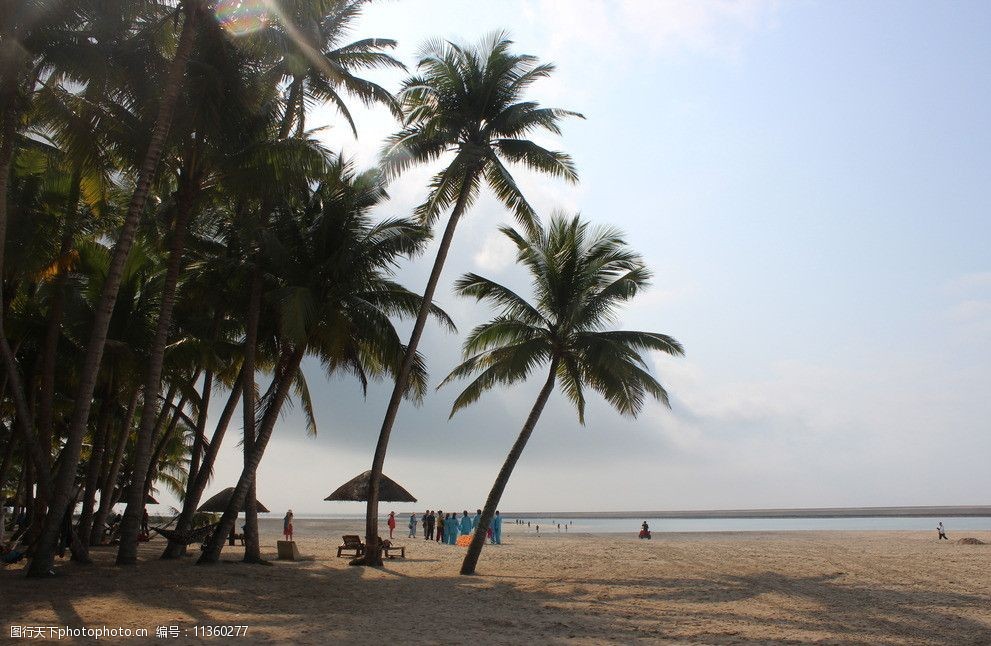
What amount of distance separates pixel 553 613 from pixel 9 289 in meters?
13.7

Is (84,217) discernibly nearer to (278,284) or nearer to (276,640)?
(278,284)

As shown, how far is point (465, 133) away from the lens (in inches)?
703

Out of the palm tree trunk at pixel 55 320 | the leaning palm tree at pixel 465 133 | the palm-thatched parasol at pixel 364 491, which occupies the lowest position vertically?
the palm-thatched parasol at pixel 364 491

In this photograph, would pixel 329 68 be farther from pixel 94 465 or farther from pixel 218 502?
pixel 218 502

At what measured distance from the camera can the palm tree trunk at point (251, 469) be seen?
1641 cm

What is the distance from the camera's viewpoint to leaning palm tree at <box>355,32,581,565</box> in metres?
17.2

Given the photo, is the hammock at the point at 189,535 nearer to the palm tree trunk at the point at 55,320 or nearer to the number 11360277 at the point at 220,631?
the palm tree trunk at the point at 55,320

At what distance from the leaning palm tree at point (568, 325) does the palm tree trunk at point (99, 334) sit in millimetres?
7602

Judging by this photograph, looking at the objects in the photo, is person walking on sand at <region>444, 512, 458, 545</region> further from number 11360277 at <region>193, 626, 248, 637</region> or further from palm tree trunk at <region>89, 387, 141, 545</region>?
number 11360277 at <region>193, 626, 248, 637</region>

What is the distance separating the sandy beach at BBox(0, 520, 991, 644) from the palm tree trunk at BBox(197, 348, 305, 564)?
19.6 inches

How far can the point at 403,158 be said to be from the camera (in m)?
17.7

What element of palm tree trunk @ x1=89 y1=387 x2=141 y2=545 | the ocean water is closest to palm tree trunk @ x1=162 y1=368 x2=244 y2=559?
palm tree trunk @ x1=89 y1=387 x2=141 y2=545

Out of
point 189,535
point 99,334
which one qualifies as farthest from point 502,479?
point 99,334

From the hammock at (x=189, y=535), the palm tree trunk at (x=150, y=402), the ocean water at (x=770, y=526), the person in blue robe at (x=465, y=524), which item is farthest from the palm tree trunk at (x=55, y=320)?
the ocean water at (x=770, y=526)
